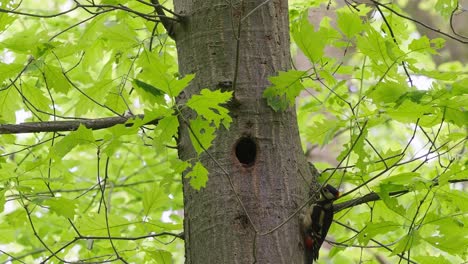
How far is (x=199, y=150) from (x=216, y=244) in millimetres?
399

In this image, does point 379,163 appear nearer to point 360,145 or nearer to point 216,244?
point 360,145

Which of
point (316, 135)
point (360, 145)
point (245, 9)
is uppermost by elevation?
point (245, 9)

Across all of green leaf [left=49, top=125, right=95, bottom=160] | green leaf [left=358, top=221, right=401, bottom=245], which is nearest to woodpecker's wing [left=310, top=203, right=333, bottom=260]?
green leaf [left=358, top=221, right=401, bottom=245]

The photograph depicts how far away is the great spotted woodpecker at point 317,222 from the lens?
92.4 inches

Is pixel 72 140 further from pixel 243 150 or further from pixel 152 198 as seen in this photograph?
pixel 152 198

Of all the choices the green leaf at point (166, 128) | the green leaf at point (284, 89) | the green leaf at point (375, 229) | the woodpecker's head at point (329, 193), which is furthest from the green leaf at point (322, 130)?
the green leaf at point (166, 128)

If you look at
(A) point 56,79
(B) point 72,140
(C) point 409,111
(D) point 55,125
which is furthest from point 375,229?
(A) point 56,79

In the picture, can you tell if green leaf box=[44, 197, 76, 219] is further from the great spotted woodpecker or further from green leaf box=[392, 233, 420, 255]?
green leaf box=[392, 233, 420, 255]

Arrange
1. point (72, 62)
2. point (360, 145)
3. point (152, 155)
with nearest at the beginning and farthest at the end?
point (360, 145) < point (72, 62) < point (152, 155)

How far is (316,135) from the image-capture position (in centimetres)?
276

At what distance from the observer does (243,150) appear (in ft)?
7.79

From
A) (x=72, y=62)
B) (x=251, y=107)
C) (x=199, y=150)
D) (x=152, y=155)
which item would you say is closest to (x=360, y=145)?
(x=251, y=107)

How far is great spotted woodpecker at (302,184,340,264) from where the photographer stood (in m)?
2.35

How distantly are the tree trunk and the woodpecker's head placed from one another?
7 centimetres
